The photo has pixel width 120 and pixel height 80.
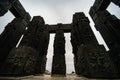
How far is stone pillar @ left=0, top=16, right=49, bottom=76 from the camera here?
5.71 m

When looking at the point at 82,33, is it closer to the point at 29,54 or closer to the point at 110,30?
the point at 110,30

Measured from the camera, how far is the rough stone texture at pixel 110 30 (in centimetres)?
600

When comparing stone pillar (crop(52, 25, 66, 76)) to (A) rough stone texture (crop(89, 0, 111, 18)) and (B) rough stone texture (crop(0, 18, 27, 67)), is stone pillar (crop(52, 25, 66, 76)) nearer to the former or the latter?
(B) rough stone texture (crop(0, 18, 27, 67))

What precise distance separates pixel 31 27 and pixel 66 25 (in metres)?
3.70

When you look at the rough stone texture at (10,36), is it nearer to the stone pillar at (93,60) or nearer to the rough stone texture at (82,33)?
the rough stone texture at (82,33)

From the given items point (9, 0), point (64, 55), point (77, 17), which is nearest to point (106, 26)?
point (77, 17)

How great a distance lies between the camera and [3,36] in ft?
24.6

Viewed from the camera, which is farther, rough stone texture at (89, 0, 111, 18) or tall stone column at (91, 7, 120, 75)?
rough stone texture at (89, 0, 111, 18)

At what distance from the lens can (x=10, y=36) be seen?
297 inches

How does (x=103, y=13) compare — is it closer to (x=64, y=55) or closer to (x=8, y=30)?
(x=64, y=55)

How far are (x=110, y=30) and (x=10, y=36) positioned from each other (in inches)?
263

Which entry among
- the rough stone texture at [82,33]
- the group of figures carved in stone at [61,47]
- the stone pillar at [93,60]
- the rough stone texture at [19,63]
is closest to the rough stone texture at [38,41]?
the group of figures carved in stone at [61,47]

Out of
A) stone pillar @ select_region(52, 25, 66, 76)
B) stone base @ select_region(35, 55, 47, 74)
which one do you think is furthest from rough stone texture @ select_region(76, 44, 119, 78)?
stone base @ select_region(35, 55, 47, 74)

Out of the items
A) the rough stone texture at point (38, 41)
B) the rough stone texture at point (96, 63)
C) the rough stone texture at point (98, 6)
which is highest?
the rough stone texture at point (98, 6)
